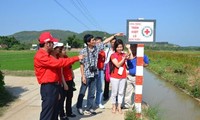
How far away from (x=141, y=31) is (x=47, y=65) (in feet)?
8.15

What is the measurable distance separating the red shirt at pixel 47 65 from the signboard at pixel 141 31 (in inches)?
73.0

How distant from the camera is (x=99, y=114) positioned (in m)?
7.00

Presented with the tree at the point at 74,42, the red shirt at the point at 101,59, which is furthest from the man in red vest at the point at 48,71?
the tree at the point at 74,42

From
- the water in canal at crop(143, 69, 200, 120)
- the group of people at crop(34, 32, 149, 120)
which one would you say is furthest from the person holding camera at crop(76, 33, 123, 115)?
the water in canal at crop(143, 69, 200, 120)

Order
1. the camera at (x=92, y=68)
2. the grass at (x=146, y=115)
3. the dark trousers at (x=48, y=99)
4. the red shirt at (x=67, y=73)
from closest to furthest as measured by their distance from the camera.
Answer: the dark trousers at (x=48, y=99)
the grass at (x=146, y=115)
the red shirt at (x=67, y=73)
the camera at (x=92, y=68)

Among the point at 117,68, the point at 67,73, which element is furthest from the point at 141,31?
the point at 67,73

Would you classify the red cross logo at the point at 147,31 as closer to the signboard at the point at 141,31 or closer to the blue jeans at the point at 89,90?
the signboard at the point at 141,31

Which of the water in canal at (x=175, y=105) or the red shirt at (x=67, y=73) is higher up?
the red shirt at (x=67, y=73)

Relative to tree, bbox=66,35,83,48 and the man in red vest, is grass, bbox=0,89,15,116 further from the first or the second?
tree, bbox=66,35,83,48

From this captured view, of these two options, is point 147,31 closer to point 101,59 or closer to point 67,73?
point 101,59

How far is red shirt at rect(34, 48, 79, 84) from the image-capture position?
4445 mm

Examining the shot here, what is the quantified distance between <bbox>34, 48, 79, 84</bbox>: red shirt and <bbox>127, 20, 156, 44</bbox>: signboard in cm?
185

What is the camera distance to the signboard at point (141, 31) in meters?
6.14

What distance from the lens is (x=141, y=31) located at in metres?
6.18
